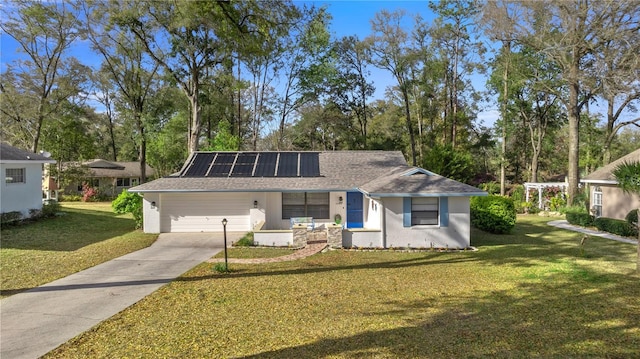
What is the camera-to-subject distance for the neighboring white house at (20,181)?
16344mm

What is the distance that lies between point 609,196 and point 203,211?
817 inches

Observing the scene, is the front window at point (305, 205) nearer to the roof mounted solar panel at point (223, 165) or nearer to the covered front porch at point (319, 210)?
the covered front porch at point (319, 210)

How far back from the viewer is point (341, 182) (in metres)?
16.9

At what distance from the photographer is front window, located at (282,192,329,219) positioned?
17078 mm

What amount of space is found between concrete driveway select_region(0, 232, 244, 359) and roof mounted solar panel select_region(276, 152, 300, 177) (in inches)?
266

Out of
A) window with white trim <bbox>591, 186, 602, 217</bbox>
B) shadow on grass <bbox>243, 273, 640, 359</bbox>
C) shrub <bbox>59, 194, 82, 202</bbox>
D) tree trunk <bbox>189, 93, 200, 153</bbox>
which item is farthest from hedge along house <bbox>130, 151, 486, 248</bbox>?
shrub <bbox>59, 194, 82, 202</bbox>

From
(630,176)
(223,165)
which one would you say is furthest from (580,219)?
(223,165)

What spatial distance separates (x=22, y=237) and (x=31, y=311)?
9692 millimetres

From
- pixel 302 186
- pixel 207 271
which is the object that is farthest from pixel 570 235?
pixel 207 271

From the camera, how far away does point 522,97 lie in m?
38.5

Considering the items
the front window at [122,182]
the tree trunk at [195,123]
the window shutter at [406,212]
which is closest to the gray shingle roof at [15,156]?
the tree trunk at [195,123]

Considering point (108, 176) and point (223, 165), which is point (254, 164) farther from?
point (108, 176)

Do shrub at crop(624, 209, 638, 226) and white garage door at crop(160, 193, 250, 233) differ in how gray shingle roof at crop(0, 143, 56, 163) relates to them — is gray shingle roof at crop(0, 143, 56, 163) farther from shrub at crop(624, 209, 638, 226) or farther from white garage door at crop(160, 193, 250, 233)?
shrub at crop(624, 209, 638, 226)

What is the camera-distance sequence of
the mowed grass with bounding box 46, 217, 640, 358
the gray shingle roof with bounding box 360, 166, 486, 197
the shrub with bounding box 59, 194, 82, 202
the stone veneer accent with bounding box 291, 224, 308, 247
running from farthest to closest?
the shrub with bounding box 59, 194, 82, 202, the stone veneer accent with bounding box 291, 224, 308, 247, the gray shingle roof with bounding box 360, 166, 486, 197, the mowed grass with bounding box 46, 217, 640, 358
